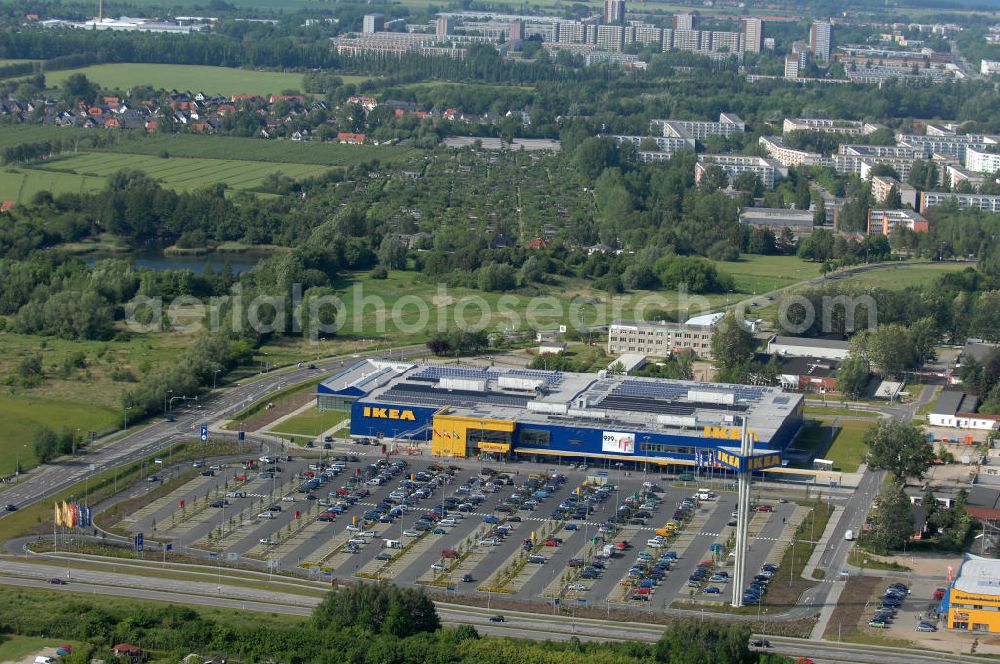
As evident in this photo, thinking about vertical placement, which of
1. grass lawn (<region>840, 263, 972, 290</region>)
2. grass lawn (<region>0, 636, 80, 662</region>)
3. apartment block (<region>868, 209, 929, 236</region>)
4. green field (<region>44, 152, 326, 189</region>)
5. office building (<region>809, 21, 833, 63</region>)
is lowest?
grass lawn (<region>0, 636, 80, 662</region>)

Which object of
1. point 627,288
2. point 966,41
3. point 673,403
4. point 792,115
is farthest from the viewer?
point 966,41

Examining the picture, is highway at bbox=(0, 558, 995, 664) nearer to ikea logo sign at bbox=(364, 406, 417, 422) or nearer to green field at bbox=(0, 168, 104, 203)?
ikea logo sign at bbox=(364, 406, 417, 422)

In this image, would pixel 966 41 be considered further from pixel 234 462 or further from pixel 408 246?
Answer: pixel 234 462

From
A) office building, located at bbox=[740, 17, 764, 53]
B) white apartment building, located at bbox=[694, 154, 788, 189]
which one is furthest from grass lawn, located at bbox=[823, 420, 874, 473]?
office building, located at bbox=[740, 17, 764, 53]

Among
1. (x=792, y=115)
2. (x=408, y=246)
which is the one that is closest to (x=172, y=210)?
(x=408, y=246)

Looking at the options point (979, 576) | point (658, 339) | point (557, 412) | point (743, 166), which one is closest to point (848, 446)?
point (557, 412)

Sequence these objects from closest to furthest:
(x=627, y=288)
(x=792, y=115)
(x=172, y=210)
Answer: (x=627, y=288) < (x=172, y=210) < (x=792, y=115)

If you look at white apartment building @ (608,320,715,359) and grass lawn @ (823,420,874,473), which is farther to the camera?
white apartment building @ (608,320,715,359)
